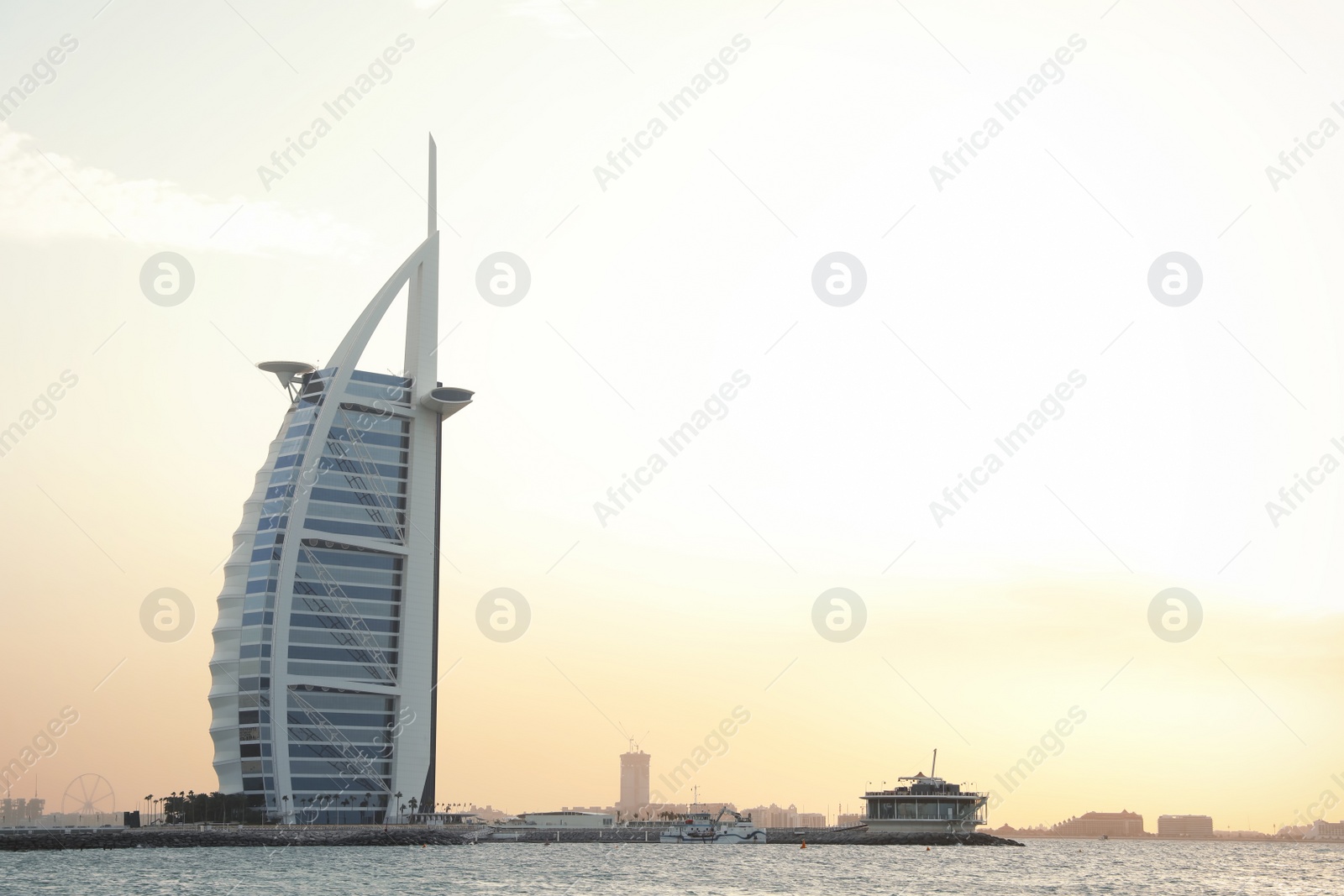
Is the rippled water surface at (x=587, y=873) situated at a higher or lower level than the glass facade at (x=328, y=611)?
lower

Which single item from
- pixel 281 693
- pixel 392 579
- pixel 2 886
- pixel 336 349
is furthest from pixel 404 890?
pixel 336 349

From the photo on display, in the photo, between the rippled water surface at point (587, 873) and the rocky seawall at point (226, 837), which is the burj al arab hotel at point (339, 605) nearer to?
the rocky seawall at point (226, 837)

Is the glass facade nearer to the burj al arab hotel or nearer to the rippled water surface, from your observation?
the burj al arab hotel

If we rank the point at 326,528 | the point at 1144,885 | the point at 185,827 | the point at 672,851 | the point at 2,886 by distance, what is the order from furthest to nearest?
the point at 672,851
the point at 326,528
the point at 185,827
the point at 1144,885
the point at 2,886

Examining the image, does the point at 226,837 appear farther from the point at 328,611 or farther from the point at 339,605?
the point at 339,605

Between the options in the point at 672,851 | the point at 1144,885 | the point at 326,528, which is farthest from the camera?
the point at 672,851

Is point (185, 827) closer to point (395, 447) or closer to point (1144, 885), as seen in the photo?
point (395, 447)

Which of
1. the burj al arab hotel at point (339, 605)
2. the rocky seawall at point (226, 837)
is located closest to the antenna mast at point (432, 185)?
the burj al arab hotel at point (339, 605)
